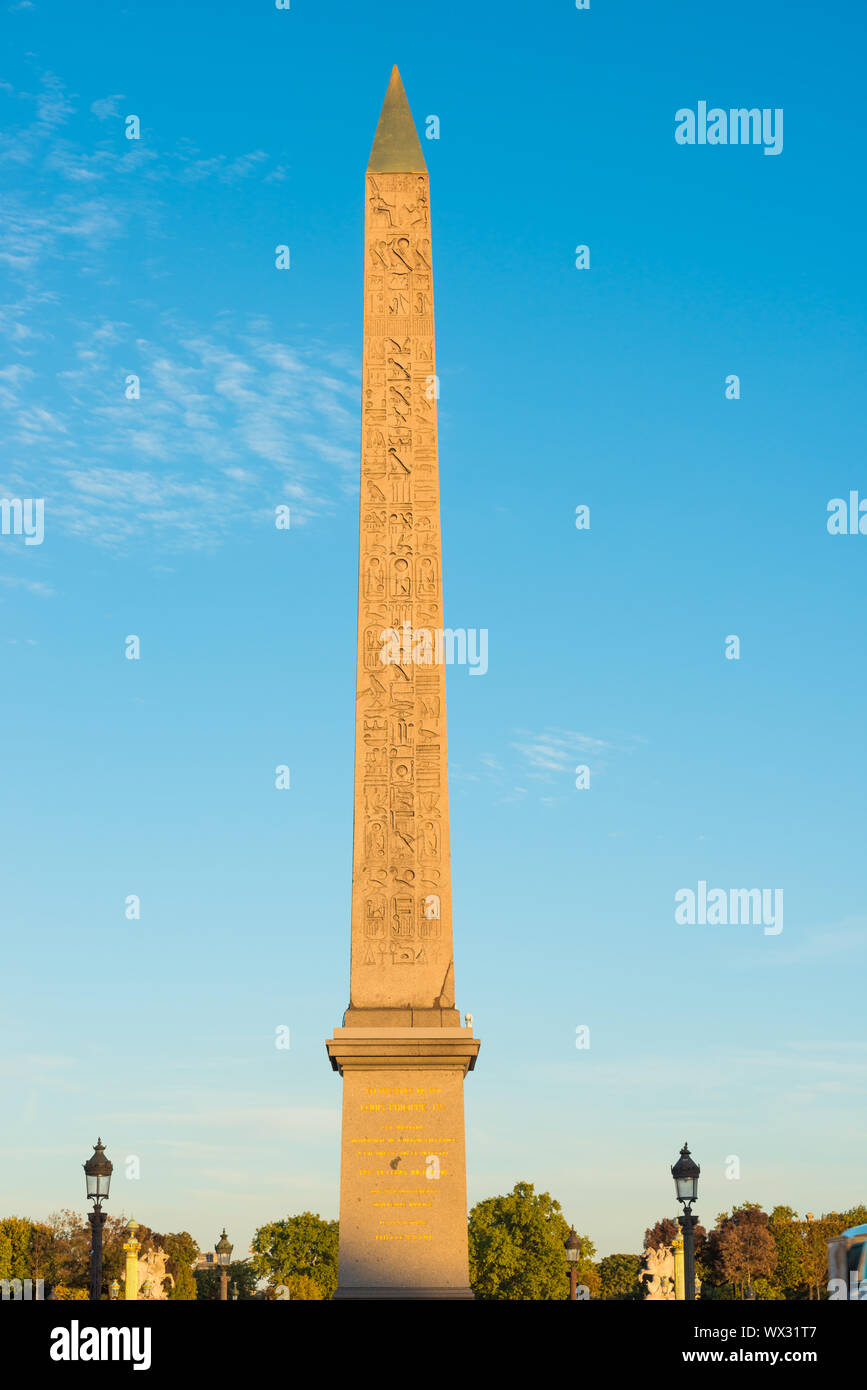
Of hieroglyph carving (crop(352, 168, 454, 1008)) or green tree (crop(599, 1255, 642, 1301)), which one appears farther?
green tree (crop(599, 1255, 642, 1301))

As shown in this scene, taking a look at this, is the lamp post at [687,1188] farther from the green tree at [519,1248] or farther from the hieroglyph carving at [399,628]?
the green tree at [519,1248]

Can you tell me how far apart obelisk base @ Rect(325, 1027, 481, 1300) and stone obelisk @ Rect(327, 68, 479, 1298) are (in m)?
0.02

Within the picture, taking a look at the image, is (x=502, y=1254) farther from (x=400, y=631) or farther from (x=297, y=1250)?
(x=400, y=631)

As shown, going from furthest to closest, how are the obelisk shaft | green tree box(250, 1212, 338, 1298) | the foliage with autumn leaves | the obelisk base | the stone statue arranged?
green tree box(250, 1212, 338, 1298) < the foliage with autumn leaves < the stone statue < the obelisk shaft < the obelisk base

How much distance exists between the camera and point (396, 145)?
2264 cm

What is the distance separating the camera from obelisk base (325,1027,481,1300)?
A: 1800 cm

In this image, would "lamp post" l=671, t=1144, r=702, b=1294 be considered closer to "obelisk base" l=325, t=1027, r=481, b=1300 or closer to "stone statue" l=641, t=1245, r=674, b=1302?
"obelisk base" l=325, t=1027, r=481, b=1300

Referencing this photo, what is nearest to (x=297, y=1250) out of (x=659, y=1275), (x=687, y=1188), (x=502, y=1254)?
(x=502, y=1254)

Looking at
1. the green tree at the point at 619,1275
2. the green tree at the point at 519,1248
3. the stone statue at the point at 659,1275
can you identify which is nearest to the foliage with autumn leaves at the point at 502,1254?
the green tree at the point at 519,1248

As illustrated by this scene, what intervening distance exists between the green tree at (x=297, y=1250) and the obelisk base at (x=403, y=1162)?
82293 millimetres

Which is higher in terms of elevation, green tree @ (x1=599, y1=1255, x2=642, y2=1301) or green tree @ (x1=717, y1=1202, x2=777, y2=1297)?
green tree @ (x1=717, y1=1202, x2=777, y2=1297)

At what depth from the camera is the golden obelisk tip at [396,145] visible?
73.5 feet

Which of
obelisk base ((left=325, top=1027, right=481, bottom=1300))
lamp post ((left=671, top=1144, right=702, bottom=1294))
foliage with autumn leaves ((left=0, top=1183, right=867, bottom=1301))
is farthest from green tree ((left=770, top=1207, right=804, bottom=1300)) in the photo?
obelisk base ((left=325, top=1027, right=481, bottom=1300))
